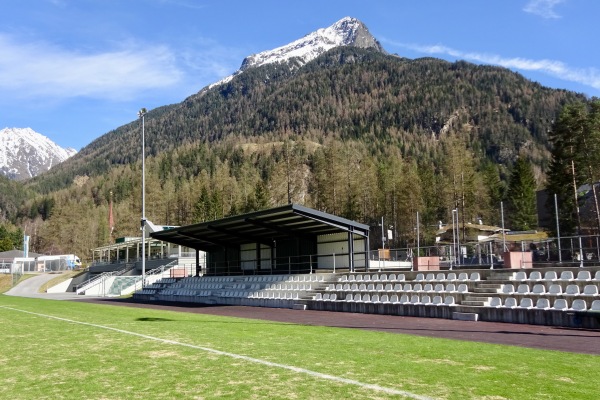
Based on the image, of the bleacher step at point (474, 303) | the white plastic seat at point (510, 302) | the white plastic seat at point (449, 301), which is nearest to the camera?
the white plastic seat at point (510, 302)

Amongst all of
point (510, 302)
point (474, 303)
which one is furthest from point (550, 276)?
point (474, 303)

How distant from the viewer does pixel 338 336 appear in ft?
46.4

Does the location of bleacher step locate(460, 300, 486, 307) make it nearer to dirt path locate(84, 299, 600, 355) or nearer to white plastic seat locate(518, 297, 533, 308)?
dirt path locate(84, 299, 600, 355)

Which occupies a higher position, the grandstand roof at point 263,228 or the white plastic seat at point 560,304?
the grandstand roof at point 263,228

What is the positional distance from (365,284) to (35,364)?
18.3 meters

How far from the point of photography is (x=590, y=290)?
17.0 meters

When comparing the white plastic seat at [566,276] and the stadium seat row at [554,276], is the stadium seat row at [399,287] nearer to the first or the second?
the stadium seat row at [554,276]

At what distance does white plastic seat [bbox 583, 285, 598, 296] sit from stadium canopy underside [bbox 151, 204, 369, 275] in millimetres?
13122

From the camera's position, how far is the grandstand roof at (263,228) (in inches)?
1107

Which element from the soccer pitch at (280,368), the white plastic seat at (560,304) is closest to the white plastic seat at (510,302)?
the white plastic seat at (560,304)

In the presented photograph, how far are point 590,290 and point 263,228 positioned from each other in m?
19.6

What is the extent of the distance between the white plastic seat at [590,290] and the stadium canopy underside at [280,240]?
43.1ft

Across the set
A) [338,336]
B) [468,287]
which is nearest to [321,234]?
[468,287]

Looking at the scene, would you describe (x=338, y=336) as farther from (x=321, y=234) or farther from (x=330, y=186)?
(x=330, y=186)
